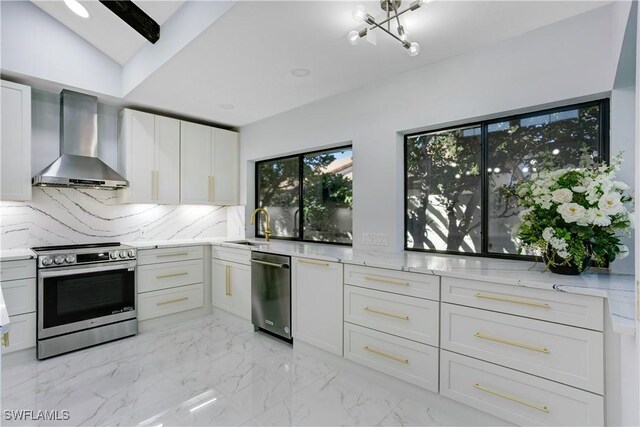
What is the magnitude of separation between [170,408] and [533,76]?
3.20 meters

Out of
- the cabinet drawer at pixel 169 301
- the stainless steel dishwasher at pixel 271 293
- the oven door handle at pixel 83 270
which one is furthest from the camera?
the cabinet drawer at pixel 169 301

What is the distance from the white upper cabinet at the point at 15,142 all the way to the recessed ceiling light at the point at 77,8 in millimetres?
848

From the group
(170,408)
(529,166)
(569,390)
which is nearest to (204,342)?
(170,408)

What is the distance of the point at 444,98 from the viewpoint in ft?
8.03

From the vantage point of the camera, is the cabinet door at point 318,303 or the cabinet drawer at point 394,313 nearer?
the cabinet drawer at point 394,313

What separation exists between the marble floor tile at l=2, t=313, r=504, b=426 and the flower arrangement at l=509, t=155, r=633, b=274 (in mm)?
1045

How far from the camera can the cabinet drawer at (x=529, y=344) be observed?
145 centimetres

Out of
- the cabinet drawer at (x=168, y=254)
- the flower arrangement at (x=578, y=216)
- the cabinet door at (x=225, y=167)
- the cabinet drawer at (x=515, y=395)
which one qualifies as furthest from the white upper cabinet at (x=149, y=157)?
the flower arrangement at (x=578, y=216)

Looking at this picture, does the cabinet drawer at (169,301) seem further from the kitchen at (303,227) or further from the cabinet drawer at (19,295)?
the cabinet drawer at (19,295)

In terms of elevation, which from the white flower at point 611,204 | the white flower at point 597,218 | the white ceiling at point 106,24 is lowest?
the white flower at point 597,218

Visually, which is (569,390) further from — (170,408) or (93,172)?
(93,172)

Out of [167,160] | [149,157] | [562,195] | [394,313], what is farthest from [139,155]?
[562,195]

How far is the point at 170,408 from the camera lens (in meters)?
1.96

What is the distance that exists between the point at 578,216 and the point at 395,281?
1.06 m
